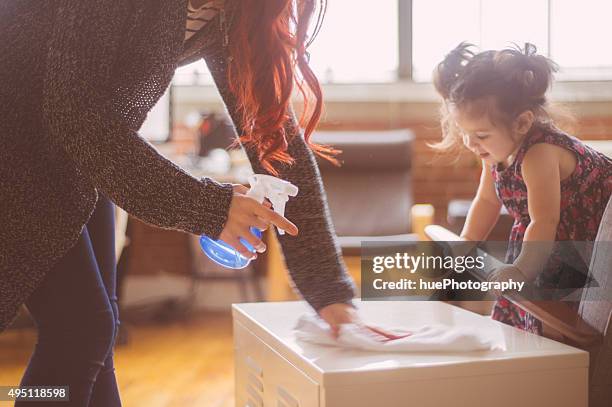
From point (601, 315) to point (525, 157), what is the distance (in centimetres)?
41

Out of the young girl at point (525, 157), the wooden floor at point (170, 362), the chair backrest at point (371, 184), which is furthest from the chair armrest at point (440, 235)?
the chair backrest at point (371, 184)

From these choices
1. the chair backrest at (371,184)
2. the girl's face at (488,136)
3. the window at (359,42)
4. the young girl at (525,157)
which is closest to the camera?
the young girl at (525,157)

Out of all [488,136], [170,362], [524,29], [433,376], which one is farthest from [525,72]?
[524,29]

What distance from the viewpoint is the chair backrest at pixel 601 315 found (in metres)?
1.02

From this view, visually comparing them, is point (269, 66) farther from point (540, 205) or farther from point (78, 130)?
point (540, 205)

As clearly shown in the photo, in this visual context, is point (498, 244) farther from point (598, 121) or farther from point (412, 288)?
point (598, 121)

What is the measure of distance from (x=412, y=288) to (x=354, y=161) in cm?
151

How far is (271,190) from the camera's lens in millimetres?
904

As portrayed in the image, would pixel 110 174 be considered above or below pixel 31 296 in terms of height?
above

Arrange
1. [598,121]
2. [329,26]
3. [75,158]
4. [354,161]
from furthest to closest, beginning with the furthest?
[329,26], [598,121], [354,161], [75,158]

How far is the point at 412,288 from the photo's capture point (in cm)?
142

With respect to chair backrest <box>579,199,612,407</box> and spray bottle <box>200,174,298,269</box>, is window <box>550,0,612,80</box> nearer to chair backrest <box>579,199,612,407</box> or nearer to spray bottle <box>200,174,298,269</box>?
chair backrest <box>579,199,612,407</box>

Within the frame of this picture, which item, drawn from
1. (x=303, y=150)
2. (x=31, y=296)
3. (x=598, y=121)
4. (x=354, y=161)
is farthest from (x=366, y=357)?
(x=598, y=121)

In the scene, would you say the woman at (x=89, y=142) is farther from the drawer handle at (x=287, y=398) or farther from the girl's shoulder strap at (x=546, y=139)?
the girl's shoulder strap at (x=546, y=139)
